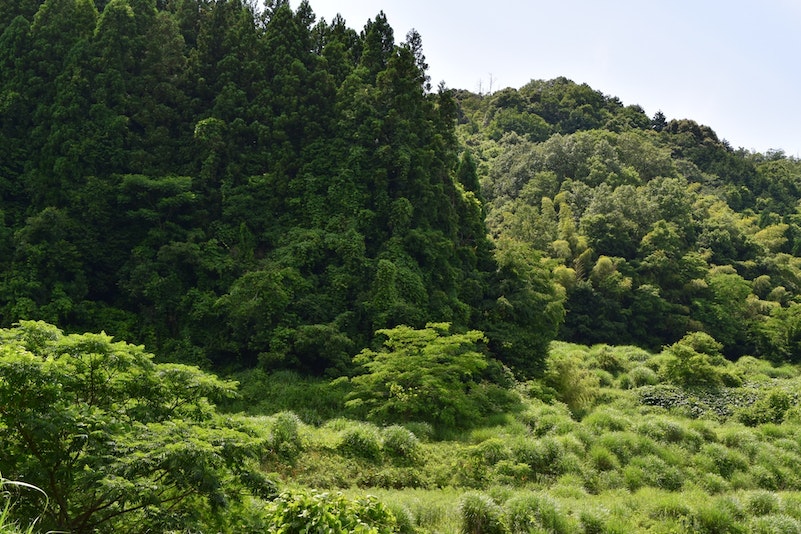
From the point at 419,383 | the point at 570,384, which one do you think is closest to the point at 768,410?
the point at 570,384

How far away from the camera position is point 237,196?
829 inches

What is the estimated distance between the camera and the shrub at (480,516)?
8.62 metres

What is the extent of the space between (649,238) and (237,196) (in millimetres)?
28285

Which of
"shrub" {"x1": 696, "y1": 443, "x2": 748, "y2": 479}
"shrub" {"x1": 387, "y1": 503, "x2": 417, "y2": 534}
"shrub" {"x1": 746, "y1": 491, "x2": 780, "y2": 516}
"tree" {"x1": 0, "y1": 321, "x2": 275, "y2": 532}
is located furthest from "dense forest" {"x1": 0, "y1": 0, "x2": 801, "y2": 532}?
"tree" {"x1": 0, "y1": 321, "x2": 275, "y2": 532}

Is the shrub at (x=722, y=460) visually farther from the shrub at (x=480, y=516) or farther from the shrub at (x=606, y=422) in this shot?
the shrub at (x=480, y=516)

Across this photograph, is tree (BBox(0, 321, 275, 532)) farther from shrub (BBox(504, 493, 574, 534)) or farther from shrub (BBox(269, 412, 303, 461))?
shrub (BBox(269, 412, 303, 461))

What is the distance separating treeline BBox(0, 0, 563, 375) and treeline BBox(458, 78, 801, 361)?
1199 cm

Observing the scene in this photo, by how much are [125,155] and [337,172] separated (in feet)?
28.1

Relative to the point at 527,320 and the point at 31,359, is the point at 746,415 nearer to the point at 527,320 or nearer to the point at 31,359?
the point at 527,320

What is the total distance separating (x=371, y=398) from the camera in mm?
15133

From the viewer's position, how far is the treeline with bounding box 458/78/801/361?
32.3 m

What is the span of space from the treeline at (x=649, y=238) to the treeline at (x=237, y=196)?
39.4 feet

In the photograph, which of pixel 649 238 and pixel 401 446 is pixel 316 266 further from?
pixel 649 238

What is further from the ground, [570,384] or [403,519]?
[570,384]
